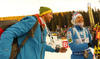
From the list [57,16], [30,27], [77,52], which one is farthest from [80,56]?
[57,16]

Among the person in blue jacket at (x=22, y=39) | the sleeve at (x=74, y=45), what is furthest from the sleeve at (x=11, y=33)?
the sleeve at (x=74, y=45)

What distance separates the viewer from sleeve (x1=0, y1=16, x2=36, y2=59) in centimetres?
88

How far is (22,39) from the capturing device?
3.44 ft

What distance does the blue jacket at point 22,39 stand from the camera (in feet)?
2.90

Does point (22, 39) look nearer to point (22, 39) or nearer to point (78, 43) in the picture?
point (22, 39)

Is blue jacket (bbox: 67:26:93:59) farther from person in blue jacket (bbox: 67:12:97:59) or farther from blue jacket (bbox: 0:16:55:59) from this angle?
blue jacket (bbox: 0:16:55:59)

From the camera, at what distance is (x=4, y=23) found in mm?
1013

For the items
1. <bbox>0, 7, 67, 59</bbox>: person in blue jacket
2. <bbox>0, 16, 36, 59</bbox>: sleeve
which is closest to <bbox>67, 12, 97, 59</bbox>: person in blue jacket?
<bbox>0, 7, 67, 59</bbox>: person in blue jacket

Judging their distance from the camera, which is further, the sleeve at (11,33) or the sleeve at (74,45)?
the sleeve at (74,45)

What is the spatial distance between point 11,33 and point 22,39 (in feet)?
0.50

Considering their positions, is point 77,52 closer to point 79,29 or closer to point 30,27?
point 79,29

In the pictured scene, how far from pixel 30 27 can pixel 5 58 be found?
1.19 ft

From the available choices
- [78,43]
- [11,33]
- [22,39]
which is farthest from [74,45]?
[11,33]

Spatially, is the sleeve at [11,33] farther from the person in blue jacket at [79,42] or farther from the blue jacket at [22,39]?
the person in blue jacket at [79,42]
